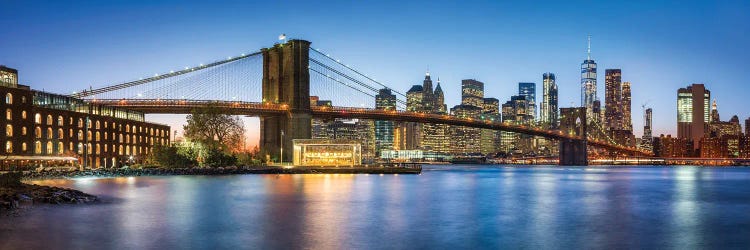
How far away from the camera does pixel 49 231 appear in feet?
78.7

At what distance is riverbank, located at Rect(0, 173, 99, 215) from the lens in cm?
3100

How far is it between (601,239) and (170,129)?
10542 centimetres

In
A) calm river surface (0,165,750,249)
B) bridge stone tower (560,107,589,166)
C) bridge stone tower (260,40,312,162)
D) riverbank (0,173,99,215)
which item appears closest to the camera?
calm river surface (0,165,750,249)

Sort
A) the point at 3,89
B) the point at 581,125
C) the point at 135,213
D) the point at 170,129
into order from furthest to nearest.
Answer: the point at 581,125, the point at 170,129, the point at 3,89, the point at 135,213

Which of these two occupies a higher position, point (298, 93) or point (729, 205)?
Result: point (298, 93)

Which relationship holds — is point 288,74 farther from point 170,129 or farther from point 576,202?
point 576,202

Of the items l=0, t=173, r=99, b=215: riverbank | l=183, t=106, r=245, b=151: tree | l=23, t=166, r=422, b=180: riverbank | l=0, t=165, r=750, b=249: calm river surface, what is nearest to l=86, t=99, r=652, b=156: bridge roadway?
l=183, t=106, r=245, b=151: tree

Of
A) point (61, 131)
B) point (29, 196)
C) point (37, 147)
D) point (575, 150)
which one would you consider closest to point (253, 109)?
point (61, 131)

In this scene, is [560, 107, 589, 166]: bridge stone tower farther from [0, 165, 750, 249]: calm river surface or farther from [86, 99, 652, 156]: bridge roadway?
[0, 165, 750, 249]: calm river surface

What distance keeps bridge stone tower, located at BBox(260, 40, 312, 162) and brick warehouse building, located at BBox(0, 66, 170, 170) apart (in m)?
19.1

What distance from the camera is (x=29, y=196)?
114ft

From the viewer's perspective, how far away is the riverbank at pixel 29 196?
1220 inches

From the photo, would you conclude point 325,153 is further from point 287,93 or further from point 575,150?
point 575,150

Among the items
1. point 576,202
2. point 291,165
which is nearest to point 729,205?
point 576,202
